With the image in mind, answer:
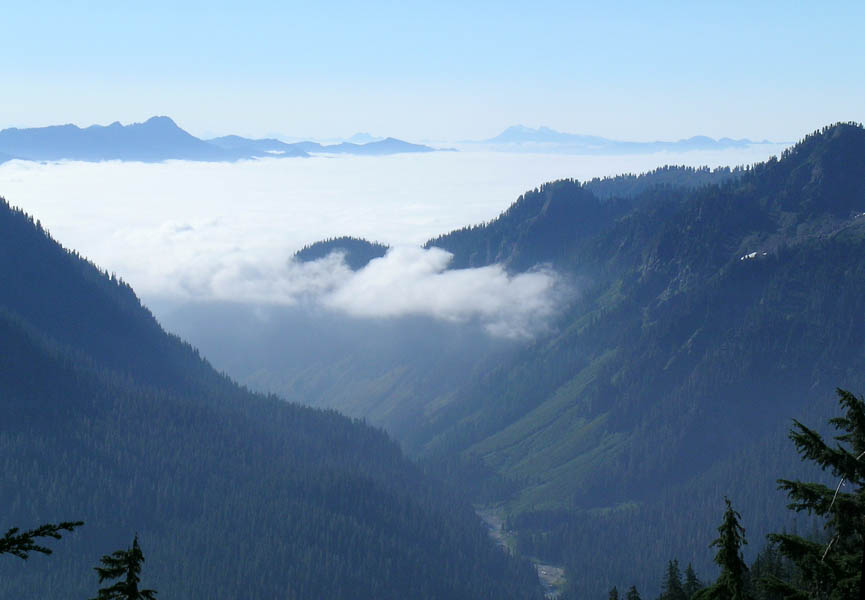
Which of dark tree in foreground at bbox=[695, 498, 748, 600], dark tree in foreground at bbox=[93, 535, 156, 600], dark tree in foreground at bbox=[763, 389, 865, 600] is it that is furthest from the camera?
dark tree in foreground at bbox=[695, 498, 748, 600]

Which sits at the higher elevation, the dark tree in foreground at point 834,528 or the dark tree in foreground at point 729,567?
the dark tree in foreground at point 834,528

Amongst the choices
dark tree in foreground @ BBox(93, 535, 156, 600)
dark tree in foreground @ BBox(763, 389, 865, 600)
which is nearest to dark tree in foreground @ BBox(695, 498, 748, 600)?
dark tree in foreground @ BBox(763, 389, 865, 600)

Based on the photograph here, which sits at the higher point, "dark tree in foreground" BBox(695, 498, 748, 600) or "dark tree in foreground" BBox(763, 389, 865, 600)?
"dark tree in foreground" BBox(763, 389, 865, 600)

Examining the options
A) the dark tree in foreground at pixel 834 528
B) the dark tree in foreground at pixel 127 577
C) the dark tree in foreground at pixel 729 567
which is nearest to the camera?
the dark tree in foreground at pixel 834 528

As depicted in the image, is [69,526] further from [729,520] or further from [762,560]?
[762,560]

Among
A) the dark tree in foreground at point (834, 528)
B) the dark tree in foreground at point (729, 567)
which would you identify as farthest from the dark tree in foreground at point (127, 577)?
the dark tree in foreground at point (834, 528)

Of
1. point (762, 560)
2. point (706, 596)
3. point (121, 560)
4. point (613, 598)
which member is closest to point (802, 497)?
point (706, 596)

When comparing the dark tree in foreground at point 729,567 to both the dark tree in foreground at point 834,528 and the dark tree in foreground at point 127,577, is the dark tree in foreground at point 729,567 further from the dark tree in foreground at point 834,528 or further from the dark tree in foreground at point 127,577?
the dark tree in foreground at point 127,577

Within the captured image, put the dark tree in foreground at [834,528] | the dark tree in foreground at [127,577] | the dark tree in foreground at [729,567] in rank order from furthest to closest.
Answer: the dark tree in foreground at [729,567]
the dark tree in foreground at [127,577]
the dark tree in foreground at [834,528]

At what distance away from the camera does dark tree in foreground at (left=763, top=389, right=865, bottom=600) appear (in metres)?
37.8

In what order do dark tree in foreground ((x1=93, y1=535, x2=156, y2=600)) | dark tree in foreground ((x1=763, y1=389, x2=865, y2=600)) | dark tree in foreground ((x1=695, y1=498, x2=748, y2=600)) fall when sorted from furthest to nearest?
dark tree in foreground ((x1=695, y1=498, x2=748, y2=600)) < dark tree in foreground ((x1=93, y1=535, x2=156, y2=600)) < dark tree in foreground ((x1=763, y1=389, x2=865, y2=600))

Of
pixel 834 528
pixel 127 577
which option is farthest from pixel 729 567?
pixel 127 577

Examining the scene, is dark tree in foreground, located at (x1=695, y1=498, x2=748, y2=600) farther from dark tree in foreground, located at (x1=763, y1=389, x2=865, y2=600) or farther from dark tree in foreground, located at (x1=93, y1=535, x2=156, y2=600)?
dark tree in foreground, located at (x1=93, y1=535, x2=156, y2=600)

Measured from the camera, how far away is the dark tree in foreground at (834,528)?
37.8 metres
